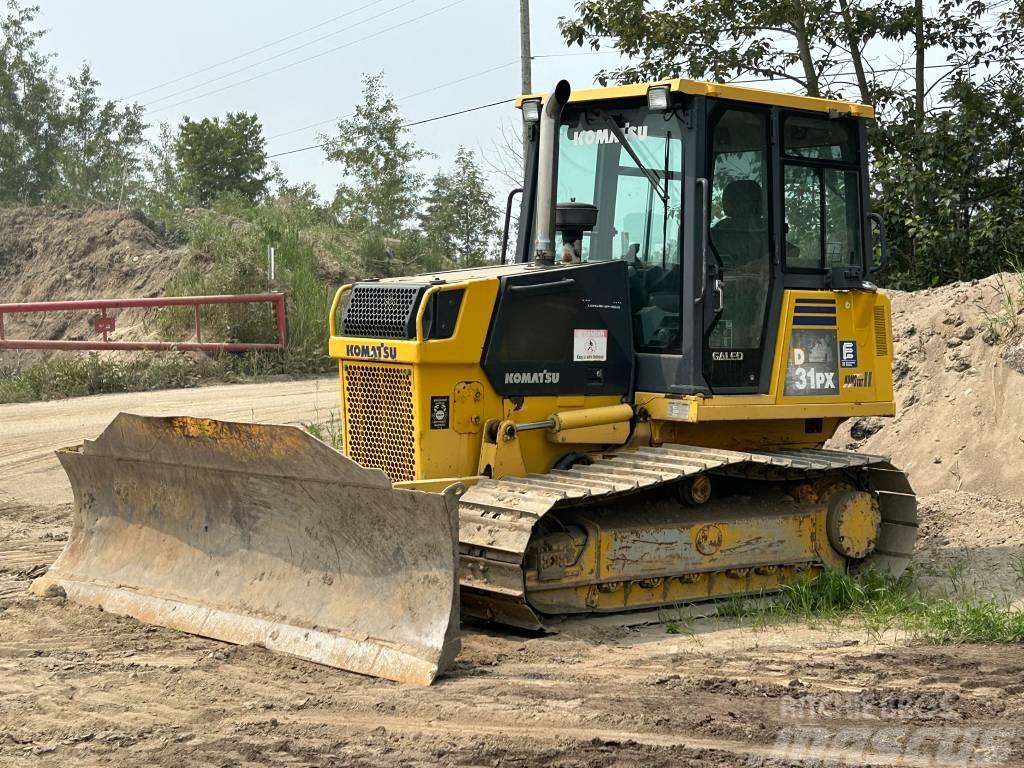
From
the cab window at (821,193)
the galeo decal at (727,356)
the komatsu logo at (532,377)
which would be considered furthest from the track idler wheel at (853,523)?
the komatsu logo at (532,377)

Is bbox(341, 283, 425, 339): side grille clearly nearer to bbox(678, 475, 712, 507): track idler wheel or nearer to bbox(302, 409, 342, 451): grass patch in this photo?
bbox(678, 475, 712, 507): track idler wheel

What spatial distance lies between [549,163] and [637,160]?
70 centimetres

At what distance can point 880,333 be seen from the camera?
838cm

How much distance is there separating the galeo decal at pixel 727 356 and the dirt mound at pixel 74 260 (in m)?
17.1

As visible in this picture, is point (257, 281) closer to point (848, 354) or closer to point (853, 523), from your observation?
point (848, 354)

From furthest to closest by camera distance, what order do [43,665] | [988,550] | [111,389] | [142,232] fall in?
1. [142,232]
2. [111,389]
3. [988,550]
4. [43,665]

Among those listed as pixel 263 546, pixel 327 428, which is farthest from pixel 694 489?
pixel 327 428

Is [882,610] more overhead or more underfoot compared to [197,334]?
more underfoot

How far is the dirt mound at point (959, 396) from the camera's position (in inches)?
417

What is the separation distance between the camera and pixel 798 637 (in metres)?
6.91

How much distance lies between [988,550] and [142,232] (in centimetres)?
2038

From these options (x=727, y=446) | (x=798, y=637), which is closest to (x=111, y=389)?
(x=727, y=446)

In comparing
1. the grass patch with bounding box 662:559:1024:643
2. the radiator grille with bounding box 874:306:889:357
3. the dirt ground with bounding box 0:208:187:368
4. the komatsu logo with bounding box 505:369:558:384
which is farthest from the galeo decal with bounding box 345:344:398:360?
the dirt ground with bounding box 0:208:187:368

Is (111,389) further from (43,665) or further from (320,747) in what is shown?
(320,747)
